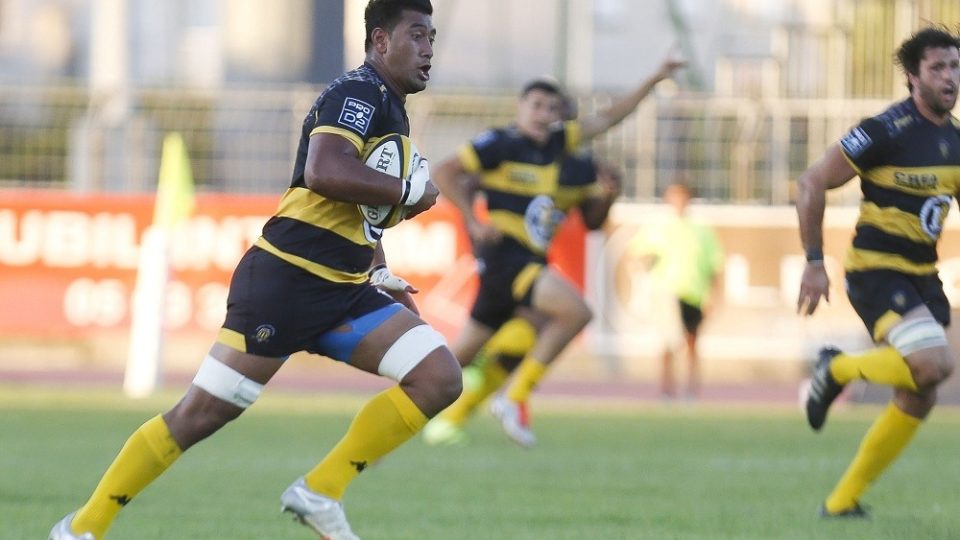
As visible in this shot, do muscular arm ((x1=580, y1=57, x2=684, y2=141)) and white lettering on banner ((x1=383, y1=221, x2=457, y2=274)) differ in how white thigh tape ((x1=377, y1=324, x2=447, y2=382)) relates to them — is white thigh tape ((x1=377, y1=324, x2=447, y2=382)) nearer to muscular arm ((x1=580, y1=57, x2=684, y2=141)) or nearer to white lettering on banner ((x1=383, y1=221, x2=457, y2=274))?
muscular arm ((x1=580, y1=57, x2=684, y2=141))

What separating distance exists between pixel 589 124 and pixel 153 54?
57.3 feet

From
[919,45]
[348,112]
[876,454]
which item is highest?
[919,45]

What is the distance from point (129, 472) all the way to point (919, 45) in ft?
13.6

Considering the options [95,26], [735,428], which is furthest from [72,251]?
[735,428]

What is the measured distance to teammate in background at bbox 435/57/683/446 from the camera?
13258 mm

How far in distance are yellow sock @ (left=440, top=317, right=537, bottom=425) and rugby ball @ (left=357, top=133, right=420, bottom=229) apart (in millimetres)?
6367

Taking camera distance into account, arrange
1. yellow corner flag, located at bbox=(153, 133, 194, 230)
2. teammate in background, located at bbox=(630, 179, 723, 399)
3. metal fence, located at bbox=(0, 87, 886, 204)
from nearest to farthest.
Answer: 1. yellow corner flag, located at bbox=(153, 133, 194, 230)
2. teammate in background, located at bbox=(630, 179, 723, 399)
3. metal fence, located at bbox=(0, 87, 886, 204)

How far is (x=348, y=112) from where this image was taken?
6680mm

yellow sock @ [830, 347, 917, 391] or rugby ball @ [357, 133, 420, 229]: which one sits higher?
rugby ball @ [357, 133, 420, 229]

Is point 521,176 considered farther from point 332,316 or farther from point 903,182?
point 332,316

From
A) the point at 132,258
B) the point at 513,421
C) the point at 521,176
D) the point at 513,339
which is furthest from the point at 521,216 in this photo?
the point at 132,258

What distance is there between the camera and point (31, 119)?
2503cm

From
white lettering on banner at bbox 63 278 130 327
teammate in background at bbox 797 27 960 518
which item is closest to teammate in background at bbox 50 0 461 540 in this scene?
teammate in background at bbox 797 27 960 518

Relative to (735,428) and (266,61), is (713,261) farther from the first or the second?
(266,61)
